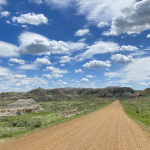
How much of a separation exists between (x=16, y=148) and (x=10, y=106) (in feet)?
236

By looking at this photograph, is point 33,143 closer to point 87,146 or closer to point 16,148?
point 16,148

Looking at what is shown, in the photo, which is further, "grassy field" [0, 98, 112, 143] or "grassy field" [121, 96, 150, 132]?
"grassy field" [121, 96, 150, 132]

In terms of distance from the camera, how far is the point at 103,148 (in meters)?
13.6

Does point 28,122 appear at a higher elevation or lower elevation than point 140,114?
higher

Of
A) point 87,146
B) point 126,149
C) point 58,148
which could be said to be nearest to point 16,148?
point 58,148

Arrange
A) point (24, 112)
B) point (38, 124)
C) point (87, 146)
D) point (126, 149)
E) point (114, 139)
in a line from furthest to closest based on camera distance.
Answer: point (24, 112)
point (38, 124)
point (114, 139)
point (87, 146)
point (126, 149)

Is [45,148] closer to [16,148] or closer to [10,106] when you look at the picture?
[16,148]

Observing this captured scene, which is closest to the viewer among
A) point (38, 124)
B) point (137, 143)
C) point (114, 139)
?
point (137, 143)

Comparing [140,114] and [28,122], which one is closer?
[28,122]

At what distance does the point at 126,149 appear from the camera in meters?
13.4

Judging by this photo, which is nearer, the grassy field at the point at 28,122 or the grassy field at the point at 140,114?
the grassy field at the point at 28,122

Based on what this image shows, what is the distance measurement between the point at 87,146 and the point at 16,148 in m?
5.90

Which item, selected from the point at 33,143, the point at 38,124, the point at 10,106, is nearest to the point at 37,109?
the point at 10,106

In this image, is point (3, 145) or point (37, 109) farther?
point (37, 109)
